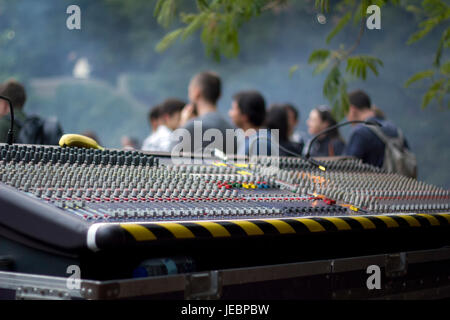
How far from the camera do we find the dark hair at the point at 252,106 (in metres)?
5.20

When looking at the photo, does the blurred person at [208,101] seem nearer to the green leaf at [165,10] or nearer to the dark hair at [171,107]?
the green leaf at [165,10]

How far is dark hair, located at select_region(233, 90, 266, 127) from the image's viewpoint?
5.20 m

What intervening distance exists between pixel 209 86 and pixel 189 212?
295 cm

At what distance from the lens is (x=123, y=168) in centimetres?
257

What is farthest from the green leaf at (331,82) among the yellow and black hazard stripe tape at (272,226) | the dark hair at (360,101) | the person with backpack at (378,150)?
the yellow and black hazard stripe tape at (272,226)

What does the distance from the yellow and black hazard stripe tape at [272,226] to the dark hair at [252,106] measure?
255cm

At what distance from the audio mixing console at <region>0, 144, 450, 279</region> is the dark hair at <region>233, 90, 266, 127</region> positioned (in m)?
1.83

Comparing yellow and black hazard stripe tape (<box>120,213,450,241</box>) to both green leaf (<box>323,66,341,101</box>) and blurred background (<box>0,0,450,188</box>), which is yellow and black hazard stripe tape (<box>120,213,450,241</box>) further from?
blurred background (<box>0,0,450,188</box>)

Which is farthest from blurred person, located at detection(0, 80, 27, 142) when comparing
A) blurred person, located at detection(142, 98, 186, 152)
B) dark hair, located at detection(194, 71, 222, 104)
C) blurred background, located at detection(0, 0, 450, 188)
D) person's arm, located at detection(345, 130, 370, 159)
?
blurred background, located at detection(0, 0, 450, 188)

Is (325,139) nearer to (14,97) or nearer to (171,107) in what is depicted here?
(171,107)

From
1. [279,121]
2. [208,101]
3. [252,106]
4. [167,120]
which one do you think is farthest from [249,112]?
[167,120]

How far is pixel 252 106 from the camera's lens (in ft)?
17.1
